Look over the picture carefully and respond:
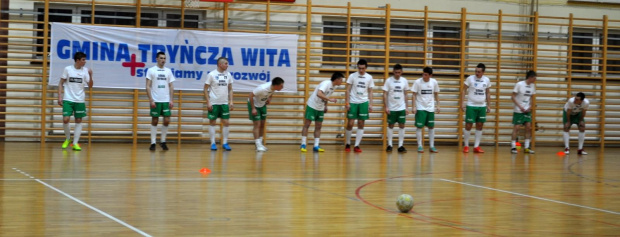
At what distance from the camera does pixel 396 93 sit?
15047 millimetres

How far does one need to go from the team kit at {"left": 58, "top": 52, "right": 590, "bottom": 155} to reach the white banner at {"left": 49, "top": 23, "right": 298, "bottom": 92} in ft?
3.05

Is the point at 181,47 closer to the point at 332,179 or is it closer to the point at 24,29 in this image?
the point at 24,29

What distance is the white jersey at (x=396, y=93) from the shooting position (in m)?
15.0

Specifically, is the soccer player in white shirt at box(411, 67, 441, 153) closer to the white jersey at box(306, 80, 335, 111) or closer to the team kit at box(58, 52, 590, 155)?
the team kit at box(58, 52, 590, 155)

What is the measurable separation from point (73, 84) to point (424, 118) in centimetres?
680

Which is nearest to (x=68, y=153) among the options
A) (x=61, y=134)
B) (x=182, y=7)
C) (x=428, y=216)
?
(x=61, y=134)

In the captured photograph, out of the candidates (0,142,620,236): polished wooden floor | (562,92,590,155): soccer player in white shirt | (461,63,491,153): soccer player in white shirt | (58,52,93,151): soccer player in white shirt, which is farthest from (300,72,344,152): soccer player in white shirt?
(562,92,590,155): soccer player in white shirt

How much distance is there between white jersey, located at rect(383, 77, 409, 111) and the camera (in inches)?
592

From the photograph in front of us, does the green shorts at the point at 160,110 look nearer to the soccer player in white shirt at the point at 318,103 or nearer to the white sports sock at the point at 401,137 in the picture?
the soccer player in white shirt at the point at 318,103

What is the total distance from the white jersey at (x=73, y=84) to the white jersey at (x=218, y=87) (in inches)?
90.7

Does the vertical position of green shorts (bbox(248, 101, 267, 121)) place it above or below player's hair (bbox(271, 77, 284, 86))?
below

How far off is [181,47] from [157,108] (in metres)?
2.30

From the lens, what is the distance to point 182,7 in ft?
51.8

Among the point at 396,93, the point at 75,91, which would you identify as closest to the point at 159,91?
the point at 75,91
